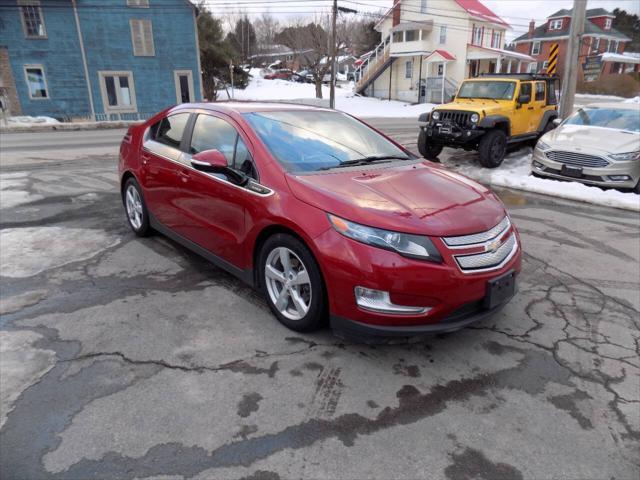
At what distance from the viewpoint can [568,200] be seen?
7.84 m

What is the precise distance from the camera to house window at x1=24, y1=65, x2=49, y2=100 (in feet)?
82.9

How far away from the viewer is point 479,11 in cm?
4097

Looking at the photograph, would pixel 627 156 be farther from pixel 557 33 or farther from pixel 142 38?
pixel 557 33

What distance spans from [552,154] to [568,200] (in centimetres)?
134

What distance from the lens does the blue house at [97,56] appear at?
976 inches

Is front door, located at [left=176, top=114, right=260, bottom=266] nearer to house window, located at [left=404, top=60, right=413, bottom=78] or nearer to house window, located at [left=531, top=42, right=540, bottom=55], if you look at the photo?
house window, located at [left=404, top=60, right=413, bottom=78]

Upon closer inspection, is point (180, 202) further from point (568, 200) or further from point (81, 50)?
point (81, 50)

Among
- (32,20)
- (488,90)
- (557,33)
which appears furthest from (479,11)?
(488,90)

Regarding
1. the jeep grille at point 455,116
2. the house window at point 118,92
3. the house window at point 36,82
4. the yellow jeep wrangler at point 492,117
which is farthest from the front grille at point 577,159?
the house window at point 36,82

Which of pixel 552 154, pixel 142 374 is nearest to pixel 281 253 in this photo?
pixel 142 374

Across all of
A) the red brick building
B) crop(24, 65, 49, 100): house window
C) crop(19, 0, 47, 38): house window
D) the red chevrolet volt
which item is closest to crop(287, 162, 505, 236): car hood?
the red chevrolet volt

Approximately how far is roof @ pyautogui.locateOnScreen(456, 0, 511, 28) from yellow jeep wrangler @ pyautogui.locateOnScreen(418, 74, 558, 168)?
3051 centimetres

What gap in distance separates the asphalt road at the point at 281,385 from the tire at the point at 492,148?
550 cm

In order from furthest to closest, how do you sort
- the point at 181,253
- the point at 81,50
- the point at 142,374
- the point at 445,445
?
the point at 81,50, the point at 181,253, the point at 142,374, the point at 445,445
